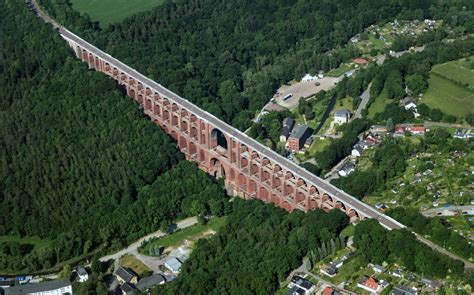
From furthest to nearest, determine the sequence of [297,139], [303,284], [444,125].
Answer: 1. [297,139]
2. [444,125]
3. [303,284]

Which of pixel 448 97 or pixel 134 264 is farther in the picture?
pixel 448 97

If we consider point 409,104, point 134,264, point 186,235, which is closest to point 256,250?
point 186,235

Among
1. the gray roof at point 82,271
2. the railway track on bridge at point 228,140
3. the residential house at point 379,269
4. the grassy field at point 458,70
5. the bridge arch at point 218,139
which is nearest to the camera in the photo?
the residential house at point 379,269

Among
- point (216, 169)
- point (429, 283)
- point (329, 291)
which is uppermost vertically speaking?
point (429, 283)

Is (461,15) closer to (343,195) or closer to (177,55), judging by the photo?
(177,55)

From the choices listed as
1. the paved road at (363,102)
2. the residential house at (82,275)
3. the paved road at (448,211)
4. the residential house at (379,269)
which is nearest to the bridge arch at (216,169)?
the paved road at (363,102)

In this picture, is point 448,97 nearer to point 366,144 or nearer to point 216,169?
point 366,144

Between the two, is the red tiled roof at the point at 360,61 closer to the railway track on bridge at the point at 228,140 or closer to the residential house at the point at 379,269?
the railway track on bridge at the point at 228,140
